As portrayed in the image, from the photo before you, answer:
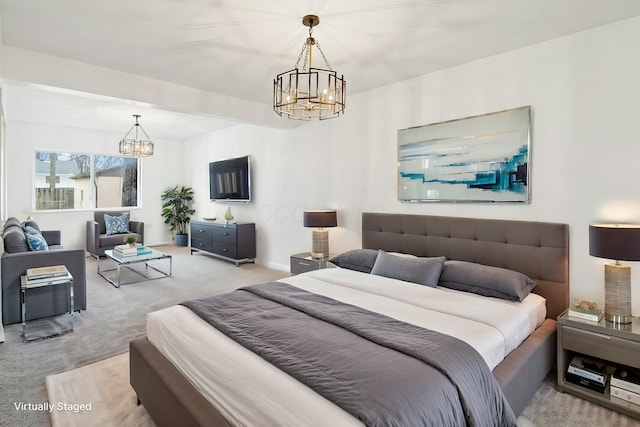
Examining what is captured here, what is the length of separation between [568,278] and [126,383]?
11.8ft

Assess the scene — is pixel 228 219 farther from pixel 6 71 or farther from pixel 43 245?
pixel 6 71

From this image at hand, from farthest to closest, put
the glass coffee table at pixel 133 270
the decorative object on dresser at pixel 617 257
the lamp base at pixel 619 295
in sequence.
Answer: the glass coffee table at pixel 133 270 < the lamp base at pixel 619 295 < the decorative object on dresser at pixel 617 257

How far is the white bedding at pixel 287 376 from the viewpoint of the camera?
4.44 feet

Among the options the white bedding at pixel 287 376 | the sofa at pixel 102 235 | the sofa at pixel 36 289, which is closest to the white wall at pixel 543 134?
the white bedding at pixel 287 376

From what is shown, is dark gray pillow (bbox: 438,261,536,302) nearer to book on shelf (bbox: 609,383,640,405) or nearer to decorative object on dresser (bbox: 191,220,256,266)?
book on shelf (bbox: 609,383,640,405)

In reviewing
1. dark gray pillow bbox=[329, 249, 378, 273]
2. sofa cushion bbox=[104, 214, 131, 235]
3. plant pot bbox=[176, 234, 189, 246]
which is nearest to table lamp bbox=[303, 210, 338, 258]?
dark gray pillow bbox=[329, 249, 378, 273]

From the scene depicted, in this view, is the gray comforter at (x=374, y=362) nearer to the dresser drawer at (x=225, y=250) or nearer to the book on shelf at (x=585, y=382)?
the book on shelf at (x=585, y=382)

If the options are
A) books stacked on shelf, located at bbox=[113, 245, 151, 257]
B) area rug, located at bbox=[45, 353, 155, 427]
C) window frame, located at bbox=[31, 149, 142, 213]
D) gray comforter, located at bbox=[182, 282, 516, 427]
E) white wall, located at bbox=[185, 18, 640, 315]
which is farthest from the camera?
window frame, located at bbox=[31, 149, 142, 213]

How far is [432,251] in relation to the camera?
3621 millimetres

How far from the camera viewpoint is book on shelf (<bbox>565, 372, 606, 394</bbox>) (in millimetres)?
2289

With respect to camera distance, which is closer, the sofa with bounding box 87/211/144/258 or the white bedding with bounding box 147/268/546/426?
the white bedding with bounding box 147/268/546/426

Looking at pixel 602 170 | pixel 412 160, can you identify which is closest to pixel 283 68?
pixel 412 160

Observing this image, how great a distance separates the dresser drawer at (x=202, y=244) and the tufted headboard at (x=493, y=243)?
399 cm

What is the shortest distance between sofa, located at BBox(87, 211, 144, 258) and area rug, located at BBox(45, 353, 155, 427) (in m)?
4.18
